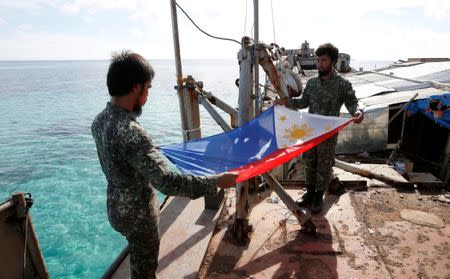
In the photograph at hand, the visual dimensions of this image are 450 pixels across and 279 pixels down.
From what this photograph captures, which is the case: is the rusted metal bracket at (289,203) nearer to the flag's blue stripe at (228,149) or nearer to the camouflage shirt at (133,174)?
the flag's blue stripe at (228,149)

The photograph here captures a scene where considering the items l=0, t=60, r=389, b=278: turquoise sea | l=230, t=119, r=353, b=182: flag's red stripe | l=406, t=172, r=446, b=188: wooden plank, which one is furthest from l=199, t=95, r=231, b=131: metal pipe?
l=406, t=172, r=446, b=188: wooden plank

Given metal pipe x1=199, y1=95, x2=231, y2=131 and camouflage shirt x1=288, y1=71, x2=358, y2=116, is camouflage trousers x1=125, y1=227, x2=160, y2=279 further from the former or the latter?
camouflage shirt x1=288, y1=71, x2=358, y2=116

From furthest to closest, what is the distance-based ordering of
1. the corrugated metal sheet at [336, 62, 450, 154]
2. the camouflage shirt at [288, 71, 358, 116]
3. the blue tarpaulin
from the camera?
1. the corrugated metal sheet at [336, 62, 450, 154]
2. the blue tarpaulin
3. the camouflage shirt at [288, 71, 358, 116]

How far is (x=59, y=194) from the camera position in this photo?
39.0 feet

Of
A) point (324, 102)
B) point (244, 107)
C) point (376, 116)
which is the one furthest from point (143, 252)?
point (376, 116)

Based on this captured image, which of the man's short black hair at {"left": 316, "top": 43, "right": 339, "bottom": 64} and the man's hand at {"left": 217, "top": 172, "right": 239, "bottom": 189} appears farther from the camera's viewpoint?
the man's short black hair at {"left": 316, "top": 43, "right": 339, "bottom": 64}

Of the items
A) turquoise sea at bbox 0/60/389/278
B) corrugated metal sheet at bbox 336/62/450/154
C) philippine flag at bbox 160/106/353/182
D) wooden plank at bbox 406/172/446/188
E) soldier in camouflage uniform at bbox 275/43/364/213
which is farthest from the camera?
corrugated metal sheet at bbox 336/62/450/154

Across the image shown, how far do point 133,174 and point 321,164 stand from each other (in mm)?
3241

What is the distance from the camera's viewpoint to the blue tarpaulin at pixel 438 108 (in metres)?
7.84

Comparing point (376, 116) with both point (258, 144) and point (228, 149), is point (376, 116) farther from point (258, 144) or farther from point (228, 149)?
point (228, 149)

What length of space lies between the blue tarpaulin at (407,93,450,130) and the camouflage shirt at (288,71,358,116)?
5.01 m

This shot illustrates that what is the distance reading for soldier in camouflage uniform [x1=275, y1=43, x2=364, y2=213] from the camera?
435 cm

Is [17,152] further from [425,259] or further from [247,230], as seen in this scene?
[425,259]

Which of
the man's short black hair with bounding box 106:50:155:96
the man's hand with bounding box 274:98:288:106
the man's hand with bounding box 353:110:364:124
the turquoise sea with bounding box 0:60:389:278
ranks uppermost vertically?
the man's short black hair with bounding box 106:50:155:96
